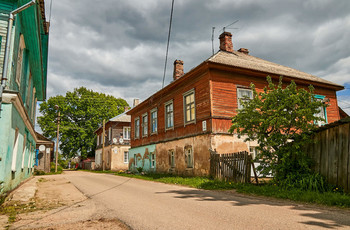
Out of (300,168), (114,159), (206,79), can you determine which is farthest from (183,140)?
(114,159)

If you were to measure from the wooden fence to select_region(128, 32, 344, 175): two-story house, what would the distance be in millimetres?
5804

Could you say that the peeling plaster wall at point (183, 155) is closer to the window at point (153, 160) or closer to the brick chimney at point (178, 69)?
the window at point (153, 160)

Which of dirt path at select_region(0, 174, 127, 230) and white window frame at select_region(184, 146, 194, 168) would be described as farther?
white window frame at select_region(184, 146, 194, 168)

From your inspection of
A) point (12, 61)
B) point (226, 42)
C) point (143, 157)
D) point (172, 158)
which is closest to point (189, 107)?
point (172, 158)

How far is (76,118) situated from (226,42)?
1369 inches

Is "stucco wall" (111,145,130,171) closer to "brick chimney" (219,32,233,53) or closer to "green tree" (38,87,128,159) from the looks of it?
"green tree" (38,87,128,159)

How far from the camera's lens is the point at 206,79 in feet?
48.3

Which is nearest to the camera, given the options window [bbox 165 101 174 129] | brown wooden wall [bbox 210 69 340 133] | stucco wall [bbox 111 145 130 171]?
brown wooden wall [bbox 210 69 340 133]

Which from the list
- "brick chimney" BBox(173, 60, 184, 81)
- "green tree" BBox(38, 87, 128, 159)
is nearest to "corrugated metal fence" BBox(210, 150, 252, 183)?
"brick chimney" BBox(173, 60, 184, 81)

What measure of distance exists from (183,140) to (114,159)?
20947mm

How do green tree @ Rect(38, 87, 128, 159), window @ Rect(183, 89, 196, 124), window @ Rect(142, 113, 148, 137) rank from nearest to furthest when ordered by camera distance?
1. window @ Rect(183, 89, 196, 124)
2. window @ Rect(142, 113, 148, 137)
3. green tree @ Rect(38, 87, 128, 159)

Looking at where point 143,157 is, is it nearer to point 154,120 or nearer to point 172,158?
Result: point 154,120

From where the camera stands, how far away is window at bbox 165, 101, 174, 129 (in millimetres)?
18750

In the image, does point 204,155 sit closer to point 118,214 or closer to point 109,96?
point 118,214
